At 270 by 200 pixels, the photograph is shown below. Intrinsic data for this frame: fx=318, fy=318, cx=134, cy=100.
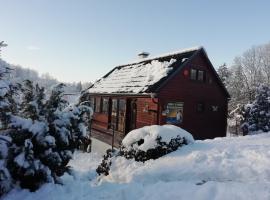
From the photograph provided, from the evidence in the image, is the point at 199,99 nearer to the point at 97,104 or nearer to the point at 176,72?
the point at 176,72

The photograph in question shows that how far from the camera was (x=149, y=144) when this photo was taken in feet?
33.4

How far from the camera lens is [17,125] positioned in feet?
24.2

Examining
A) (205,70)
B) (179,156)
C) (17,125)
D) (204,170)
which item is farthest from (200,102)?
(17,125)

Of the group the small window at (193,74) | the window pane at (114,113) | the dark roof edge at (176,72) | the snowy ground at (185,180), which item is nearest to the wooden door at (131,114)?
the window pane at (114,113)

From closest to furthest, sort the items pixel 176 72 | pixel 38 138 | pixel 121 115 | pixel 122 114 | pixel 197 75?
1. pixel 38 138
2. pixel 176 72
3. pixel 197 75
4. pixel 122 114
5. pixel 121 115

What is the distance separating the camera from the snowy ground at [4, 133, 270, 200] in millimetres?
6395

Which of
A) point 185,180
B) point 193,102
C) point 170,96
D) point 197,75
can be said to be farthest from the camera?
point 197,75

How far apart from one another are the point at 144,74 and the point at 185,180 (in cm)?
1471

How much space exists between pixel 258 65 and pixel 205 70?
3935cm

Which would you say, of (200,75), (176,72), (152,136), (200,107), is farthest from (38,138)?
(200,75)

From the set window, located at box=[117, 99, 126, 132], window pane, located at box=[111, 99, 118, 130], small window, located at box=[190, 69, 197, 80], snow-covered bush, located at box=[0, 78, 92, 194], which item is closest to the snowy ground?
snow-covered bush, located at box=[0, 78, 92, 194]

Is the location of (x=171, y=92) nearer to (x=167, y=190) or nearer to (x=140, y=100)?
(x=140, y=100)

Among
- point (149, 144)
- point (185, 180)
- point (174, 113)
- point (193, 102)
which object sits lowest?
point (185, 180)

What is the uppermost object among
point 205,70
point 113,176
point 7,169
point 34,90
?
point 205,70
